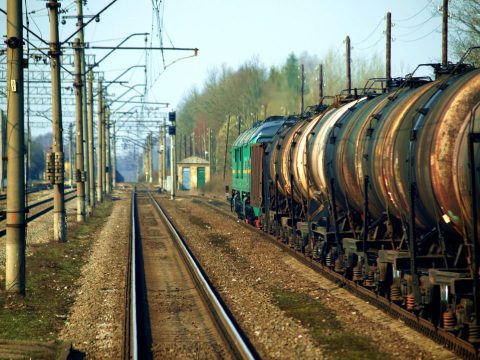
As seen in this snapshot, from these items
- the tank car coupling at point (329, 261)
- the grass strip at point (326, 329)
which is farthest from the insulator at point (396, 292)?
the tank car coupling at point (329, 261)

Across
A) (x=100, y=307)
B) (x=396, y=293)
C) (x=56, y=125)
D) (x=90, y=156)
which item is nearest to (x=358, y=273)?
(x=396, y=293)

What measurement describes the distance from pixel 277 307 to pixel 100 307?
10.4ft

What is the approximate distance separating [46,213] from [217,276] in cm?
2524

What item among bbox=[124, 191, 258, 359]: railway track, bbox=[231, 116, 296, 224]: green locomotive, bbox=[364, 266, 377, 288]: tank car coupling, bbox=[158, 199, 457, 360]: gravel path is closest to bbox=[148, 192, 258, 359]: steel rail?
bbox=[124, 191, 258, 359]: railway track

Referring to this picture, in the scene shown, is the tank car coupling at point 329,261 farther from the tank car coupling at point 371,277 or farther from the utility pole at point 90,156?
the utility pole at point 90,156

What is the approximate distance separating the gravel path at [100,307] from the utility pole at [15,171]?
1310 millimetres

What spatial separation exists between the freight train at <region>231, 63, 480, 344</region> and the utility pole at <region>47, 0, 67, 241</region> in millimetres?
7687

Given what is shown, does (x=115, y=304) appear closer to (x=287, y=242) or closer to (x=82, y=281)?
(x=82, y=281)

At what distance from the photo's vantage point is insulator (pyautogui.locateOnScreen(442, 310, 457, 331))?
987 cm

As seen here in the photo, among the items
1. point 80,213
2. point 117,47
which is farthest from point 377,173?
point 80,213

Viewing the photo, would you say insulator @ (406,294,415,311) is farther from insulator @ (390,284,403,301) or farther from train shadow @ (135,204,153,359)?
train shadow @ (135,204,153,359)

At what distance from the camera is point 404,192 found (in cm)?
1098

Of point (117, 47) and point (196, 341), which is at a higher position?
point (117, 47)

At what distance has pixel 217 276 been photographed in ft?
57.3
